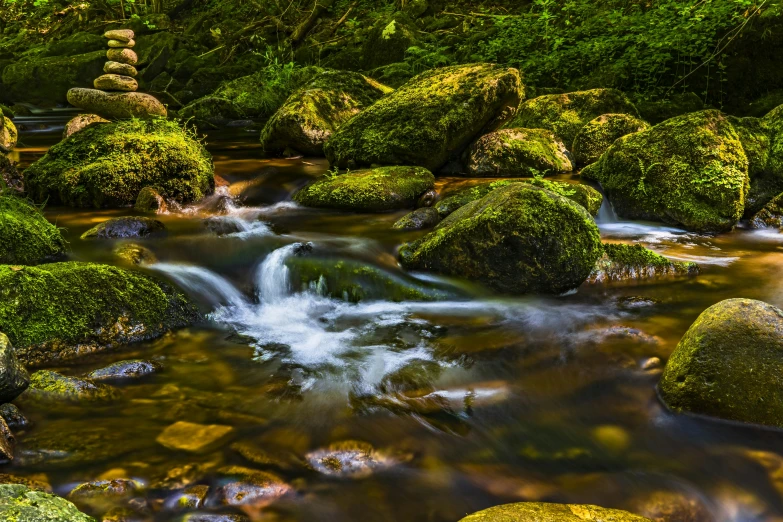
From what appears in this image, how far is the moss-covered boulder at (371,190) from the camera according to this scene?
7.60m

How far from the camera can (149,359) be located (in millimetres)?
4207

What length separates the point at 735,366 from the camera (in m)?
3.40

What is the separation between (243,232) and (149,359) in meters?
2.95

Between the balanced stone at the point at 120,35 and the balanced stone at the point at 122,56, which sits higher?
the balanced stone at the point at 120,35

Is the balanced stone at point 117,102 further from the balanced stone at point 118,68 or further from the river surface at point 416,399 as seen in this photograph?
the river surface at point 416,399

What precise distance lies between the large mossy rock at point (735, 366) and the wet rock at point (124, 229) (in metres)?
5.30

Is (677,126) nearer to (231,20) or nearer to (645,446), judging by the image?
(645,446)

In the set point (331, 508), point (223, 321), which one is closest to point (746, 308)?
point (331, 508)

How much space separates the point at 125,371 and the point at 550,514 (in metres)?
2.88

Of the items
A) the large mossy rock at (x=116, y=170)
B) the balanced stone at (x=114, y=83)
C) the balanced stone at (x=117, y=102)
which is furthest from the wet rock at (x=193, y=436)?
the balanced stone at (x=114, y=83)

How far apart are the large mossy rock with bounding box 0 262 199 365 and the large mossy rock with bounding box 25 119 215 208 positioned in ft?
10.3

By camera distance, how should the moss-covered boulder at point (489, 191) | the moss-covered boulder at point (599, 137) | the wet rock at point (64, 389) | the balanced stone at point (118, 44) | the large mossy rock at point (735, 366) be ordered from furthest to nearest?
the balanced stone at point (118, 44) < the moss-covered boulder at point (599, 137) < the moss-covered boulder at point (489, 191) < the wet rock at point (64, 389) < the large mossy rock at point (735, 366)

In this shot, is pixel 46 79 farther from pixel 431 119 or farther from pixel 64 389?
pixel 64 389

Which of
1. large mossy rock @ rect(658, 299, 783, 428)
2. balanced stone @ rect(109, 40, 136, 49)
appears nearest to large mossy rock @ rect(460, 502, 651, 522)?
large mossy rock @ rect(658, 299, 783, 428)
